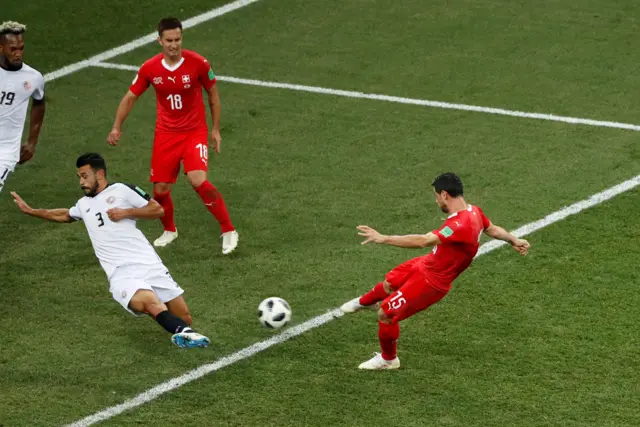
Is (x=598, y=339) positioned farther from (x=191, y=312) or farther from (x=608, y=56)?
(x=608, y=56)

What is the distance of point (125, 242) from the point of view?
11.0 m

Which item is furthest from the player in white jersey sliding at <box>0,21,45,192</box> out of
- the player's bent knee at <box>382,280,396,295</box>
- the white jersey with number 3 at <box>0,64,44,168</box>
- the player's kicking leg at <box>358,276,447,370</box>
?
the player's kicking leg at <box>358,276,447,370</box>

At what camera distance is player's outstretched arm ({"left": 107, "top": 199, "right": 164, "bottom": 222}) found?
1086 centimetres

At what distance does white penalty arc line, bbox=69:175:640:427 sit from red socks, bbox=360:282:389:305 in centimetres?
43

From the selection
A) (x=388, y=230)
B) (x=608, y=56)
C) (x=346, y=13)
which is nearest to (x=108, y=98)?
(x=346, y=13)

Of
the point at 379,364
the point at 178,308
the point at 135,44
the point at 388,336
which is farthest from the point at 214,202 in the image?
the point at 135,44

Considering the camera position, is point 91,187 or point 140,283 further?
point 91,187

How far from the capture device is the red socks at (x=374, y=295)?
36.5 ft

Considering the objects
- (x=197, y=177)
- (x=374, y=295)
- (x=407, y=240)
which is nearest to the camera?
(x=407, y=240)

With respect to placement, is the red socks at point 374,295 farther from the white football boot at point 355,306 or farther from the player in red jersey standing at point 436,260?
the player in red jersey standing at point 436,260

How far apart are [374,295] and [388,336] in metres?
0.84

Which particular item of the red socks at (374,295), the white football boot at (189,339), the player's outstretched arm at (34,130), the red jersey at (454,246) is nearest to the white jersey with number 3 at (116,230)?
the white football boot at (189,339)

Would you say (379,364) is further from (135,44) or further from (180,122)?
(135,44)

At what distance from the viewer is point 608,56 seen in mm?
17719
